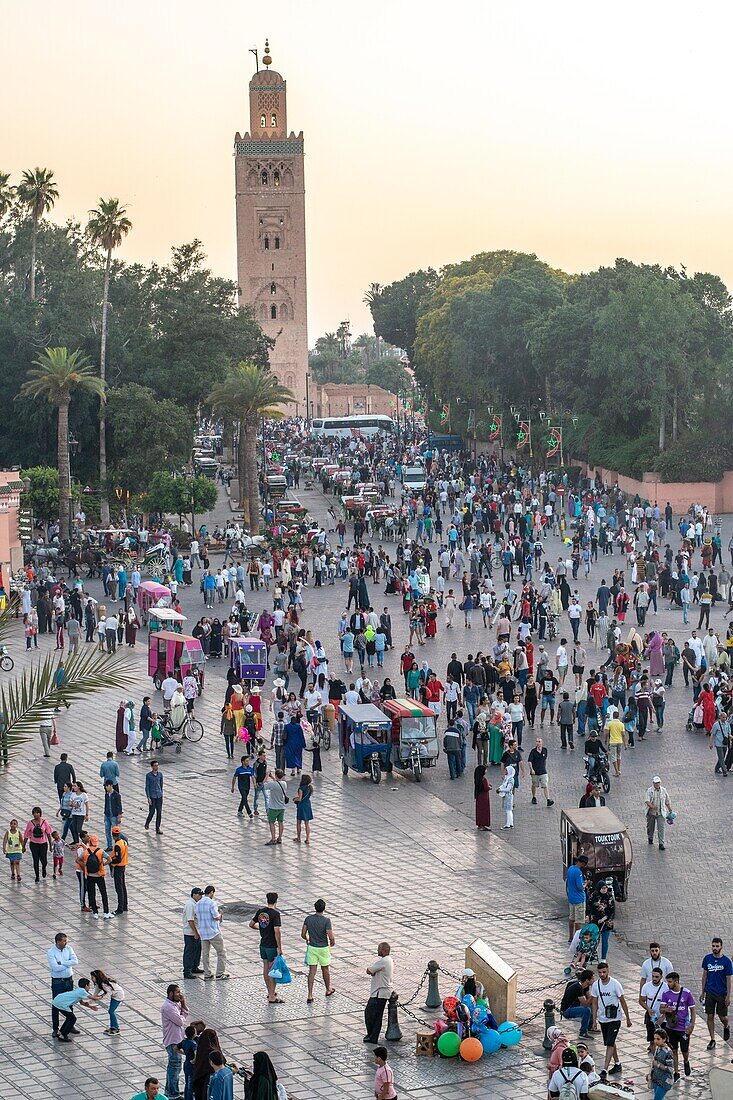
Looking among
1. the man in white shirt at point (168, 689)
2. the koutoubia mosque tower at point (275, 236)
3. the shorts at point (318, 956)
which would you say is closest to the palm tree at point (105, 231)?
the man in white shirt at point (168, 689)

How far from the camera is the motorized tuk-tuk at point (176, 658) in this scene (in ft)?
103

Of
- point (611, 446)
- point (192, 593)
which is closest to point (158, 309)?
point (611, 446)

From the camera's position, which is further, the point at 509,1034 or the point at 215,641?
the point at 215,641

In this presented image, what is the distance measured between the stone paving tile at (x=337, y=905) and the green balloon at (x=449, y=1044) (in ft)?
0.49

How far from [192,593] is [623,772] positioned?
19.2m

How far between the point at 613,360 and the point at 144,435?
680 inches

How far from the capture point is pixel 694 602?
3919 cm

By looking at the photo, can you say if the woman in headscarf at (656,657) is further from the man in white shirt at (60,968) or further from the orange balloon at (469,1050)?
the man in white shirt at (60,968)

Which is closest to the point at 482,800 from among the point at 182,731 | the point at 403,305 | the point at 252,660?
the point at 182,731

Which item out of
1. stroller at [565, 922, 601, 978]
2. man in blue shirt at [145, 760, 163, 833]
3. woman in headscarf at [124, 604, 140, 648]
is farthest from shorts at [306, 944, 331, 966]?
woman in headscarf at [124, 604, 140, 648]

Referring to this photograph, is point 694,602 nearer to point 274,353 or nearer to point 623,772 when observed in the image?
point 623,772

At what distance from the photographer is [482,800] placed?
74.2ft

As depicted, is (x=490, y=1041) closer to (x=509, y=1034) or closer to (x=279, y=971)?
(x=509, y=1034)

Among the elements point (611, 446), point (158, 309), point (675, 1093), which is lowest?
point (675, 1093)
